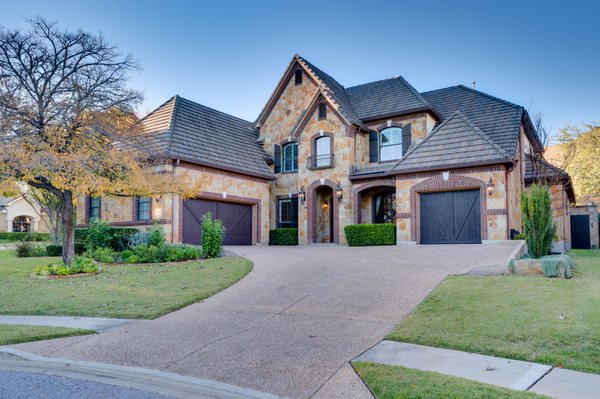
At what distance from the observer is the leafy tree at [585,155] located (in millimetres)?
35406

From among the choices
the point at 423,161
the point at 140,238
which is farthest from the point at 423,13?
the point at 140,238

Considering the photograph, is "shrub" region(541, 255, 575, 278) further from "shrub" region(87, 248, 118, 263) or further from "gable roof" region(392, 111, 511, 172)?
"shrub" region(87, 248, 118, 263)

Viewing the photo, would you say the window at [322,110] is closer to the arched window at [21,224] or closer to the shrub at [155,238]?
the shrub at [155,238]

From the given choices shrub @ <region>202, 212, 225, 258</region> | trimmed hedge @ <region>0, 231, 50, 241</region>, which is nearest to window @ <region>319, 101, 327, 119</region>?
shrub @ <region>202, 212, 225, 258</region>

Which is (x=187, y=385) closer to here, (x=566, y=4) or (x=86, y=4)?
(x=86, y=4)

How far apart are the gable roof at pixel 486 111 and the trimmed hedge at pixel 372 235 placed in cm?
594

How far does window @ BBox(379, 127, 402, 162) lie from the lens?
23.3m

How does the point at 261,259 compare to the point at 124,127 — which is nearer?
the point at 124,127

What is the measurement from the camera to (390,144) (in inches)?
928

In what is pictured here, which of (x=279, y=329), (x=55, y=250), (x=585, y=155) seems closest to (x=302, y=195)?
(x=55, y=250)

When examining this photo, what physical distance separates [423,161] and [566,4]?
7.48 meters

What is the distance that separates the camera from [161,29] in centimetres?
1748

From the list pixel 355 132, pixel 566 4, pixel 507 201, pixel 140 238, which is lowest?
pixel 140 238

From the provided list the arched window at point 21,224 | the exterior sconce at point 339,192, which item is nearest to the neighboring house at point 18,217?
the arched window at point 21,224
